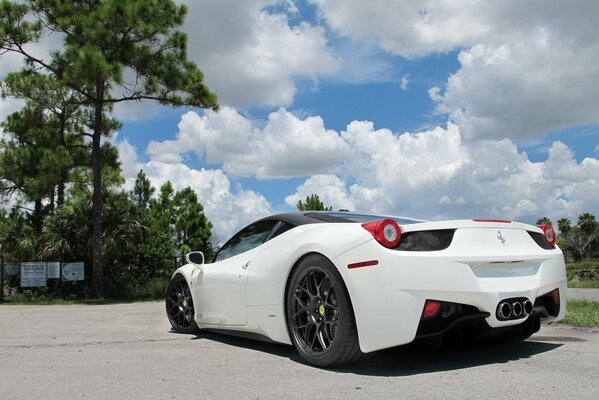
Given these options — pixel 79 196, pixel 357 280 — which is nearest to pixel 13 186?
pixel 79 196

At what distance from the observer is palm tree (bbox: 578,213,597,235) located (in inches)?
3354

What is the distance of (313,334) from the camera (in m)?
4.01

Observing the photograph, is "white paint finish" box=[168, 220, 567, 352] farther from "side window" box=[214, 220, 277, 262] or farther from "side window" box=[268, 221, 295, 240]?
"side window" box=[214, 220, 277, 262]

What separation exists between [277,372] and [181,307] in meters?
2.53

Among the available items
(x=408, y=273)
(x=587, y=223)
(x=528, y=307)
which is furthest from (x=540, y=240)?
(x=587, y=223)

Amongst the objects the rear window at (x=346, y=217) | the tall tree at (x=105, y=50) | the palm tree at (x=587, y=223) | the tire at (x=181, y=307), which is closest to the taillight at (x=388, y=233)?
the rear window at (x=346, y=217)

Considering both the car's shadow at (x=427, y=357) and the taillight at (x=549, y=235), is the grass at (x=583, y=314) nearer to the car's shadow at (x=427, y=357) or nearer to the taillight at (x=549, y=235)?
the car's shadow at (x=427, y=357)

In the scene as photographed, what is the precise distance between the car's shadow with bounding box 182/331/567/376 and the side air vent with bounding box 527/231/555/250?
0.82 meters

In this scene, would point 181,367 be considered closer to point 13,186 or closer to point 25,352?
point 25,352

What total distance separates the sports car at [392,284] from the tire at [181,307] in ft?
4.18

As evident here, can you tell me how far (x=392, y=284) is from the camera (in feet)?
11.4

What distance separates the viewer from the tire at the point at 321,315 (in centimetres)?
367

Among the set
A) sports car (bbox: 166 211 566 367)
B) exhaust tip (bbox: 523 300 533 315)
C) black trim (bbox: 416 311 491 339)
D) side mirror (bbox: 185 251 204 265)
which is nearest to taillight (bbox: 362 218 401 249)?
sports car (bbox: 166 211 566 367)

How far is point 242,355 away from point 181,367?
0.61m
